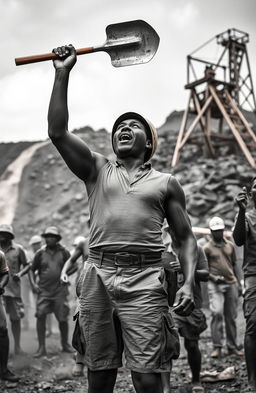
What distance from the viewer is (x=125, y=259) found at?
312cm

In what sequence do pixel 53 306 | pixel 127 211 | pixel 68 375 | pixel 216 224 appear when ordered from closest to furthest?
1. pixel 127 211
2. pixel 68 375
3. pixel 216 224
4. pixel 53 306

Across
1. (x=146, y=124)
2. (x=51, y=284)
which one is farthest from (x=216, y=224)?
(x=146, y=124)

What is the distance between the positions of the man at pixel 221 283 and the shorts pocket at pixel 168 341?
449 centimetres

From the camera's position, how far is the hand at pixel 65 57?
10.3ft

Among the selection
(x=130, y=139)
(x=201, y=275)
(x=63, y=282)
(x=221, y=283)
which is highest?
(x=130, y=139)

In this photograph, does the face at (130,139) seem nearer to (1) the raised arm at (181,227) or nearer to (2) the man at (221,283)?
(1) the raised arm at (181,227)

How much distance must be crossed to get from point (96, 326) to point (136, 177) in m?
1.00

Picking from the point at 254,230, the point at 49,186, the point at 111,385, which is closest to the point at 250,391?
the point at 254,230

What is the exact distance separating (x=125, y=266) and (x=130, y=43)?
1.58m

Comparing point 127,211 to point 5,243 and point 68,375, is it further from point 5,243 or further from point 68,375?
point 5,243

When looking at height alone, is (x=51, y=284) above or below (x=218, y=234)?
below

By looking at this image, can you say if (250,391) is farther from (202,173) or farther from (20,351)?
(202,173)

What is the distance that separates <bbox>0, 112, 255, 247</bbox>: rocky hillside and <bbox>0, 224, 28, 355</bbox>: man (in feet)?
22.0

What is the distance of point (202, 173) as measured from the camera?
1748 cm
